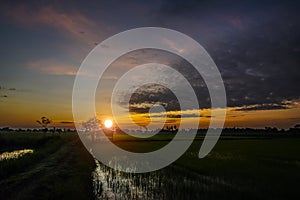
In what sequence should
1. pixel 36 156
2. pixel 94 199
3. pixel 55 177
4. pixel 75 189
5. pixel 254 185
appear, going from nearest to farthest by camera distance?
1. pixel 94 199
2. pixel 75 189
3. pixel 254 185
4. pixel 55 177
5. pixel 36 156

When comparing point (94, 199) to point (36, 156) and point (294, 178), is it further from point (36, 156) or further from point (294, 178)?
point (36, 156)

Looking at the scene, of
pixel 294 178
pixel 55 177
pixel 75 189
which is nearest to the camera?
pixel 75 189

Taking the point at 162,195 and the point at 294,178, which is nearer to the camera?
the point at 162,195

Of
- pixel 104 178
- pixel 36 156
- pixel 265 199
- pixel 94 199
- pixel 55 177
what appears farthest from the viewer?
pixel 36 156

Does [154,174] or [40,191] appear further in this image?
[154,174]

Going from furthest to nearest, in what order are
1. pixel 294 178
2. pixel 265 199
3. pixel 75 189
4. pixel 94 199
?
pixel 294 178, pixel 75 189, pixel 94 199, pixel 265 199

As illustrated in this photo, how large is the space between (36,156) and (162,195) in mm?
17355

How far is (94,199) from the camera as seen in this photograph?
35.6 feet

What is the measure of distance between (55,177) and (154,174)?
5.81 meters

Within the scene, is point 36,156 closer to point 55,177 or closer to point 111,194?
point 55,177

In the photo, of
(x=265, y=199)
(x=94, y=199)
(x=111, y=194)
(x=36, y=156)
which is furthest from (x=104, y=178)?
(x=36, y=156)

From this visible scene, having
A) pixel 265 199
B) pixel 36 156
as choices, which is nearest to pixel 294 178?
pixel 265 199

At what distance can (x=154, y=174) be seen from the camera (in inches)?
675

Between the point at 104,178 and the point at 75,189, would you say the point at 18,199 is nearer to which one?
the point at 75,189
